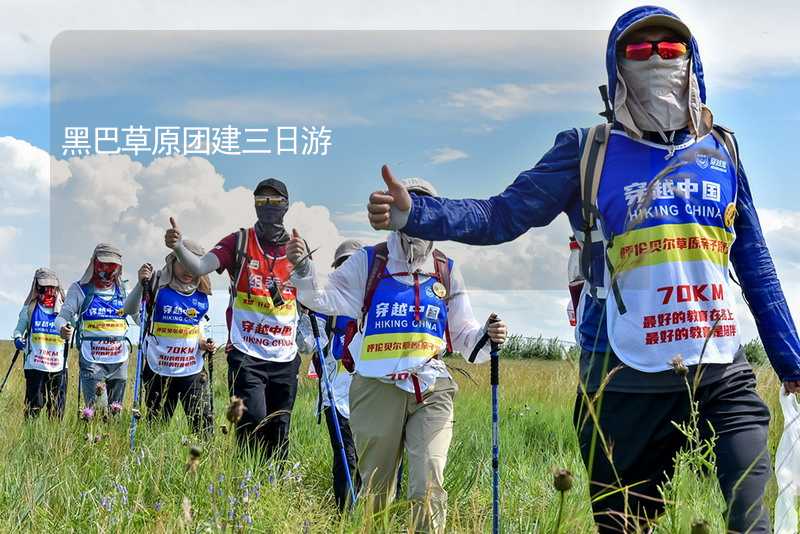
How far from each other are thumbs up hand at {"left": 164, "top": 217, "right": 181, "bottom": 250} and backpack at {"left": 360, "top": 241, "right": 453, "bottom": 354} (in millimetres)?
2266

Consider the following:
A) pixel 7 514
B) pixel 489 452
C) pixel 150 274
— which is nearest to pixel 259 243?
pixel 150 274

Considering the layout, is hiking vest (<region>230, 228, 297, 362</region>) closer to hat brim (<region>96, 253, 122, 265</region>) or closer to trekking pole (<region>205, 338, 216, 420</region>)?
trekking pole (<region>205, 338, 216, 420</region>)

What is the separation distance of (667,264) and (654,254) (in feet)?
0.18

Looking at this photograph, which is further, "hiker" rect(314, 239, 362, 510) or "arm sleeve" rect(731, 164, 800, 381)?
"hiker" rect(314, 239, 362, 510)

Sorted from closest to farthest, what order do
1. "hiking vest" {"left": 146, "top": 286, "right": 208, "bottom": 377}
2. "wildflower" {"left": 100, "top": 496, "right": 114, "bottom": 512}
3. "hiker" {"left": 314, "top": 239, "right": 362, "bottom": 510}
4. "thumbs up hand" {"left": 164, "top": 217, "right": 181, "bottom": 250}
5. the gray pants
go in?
"wildflower" {"left": 100, "top": 496, "right": 114, "bottom": 512}
"hiker" {"left": 314, "top": 239, "right": 362, "bottom": 510}
"thumbs up hand" {"left": 164, "top": 217, "right": 181, "bottom": 250}
"hiking vest" {"left": 146, "top": 286, "right": 208, "bottom": 377}
the gray pants

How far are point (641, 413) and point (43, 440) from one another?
5.11 m

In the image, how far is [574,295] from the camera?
6742 millimetres

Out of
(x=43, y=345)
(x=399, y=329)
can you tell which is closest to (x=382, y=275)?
(x=399, y=329)

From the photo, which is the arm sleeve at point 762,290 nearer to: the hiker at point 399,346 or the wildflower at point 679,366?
the wildflower at point 679,366

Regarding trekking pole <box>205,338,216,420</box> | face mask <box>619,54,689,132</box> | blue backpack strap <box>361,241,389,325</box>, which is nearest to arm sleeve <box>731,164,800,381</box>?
face mask <box>619,54,689,132</box>

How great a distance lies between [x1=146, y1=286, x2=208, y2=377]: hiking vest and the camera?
29.0 feet

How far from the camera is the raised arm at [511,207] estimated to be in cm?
320

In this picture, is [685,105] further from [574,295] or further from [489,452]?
[489,452]

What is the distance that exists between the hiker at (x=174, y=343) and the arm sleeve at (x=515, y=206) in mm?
5627
